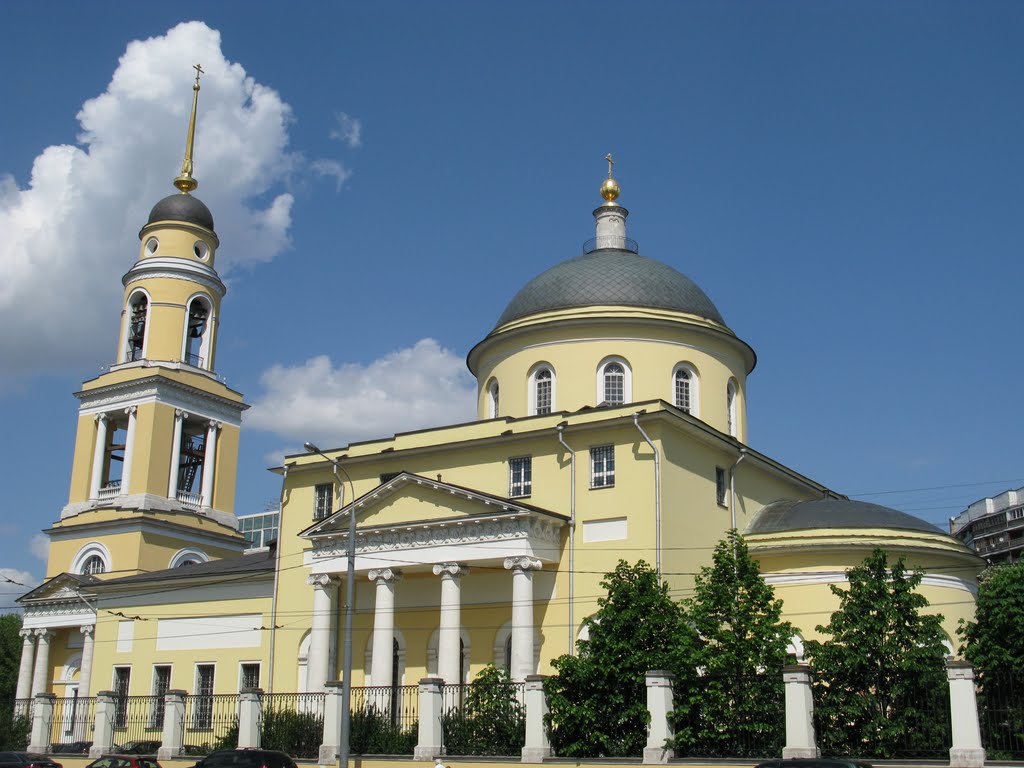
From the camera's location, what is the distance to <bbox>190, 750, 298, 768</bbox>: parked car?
72.6 feet

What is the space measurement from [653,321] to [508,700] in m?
14.2

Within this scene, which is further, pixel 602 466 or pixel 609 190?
pixel 609 190

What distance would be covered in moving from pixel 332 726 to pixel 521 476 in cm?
882

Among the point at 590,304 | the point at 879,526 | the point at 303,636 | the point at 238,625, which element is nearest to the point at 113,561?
the point at 238,625

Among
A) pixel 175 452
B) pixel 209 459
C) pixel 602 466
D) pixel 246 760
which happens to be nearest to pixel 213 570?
pixel 175 452

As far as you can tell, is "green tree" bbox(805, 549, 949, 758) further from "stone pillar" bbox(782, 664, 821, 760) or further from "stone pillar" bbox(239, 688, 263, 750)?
"stone pillar" bbox(239, 688, 263, 750)

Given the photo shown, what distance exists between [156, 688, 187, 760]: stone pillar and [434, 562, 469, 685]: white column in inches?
246

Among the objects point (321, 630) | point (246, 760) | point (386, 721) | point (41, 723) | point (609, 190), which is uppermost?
point (609, 190)

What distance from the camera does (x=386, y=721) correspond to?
26.2 meters

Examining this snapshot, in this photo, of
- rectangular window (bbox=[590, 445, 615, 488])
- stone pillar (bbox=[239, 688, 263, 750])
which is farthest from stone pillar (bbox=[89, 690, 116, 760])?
rectangular window (bbox=[590, 445, 615, 488])

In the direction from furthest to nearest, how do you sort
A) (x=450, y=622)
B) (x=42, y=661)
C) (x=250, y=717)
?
(x=42, y=661), (x=450, y=622), (x=250, y=717)

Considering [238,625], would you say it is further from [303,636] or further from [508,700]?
[508,700]

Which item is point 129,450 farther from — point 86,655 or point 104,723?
point 104,723

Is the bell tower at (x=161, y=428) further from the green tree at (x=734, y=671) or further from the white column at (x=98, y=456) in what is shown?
the green tree at (x=734, y=671)
